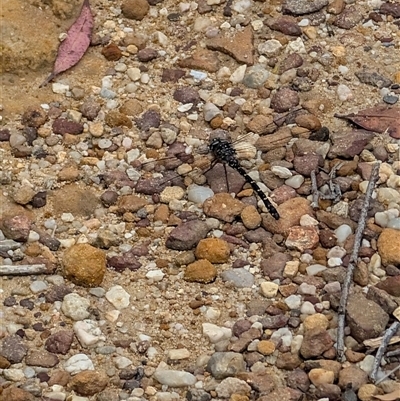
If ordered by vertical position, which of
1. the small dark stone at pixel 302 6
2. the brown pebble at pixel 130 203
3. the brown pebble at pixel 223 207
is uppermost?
the small dark stone at pixel 302 6

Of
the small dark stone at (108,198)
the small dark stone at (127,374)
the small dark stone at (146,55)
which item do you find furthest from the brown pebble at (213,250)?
the small dark stone at (146,55)

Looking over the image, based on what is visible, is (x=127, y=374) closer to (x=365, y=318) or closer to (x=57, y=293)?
(x=57, y=293)

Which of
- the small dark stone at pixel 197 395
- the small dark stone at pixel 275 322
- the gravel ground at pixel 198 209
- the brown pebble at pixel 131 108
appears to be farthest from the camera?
the brown pebble at pixel 131 108

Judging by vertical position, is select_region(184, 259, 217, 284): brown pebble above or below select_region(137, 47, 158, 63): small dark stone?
below

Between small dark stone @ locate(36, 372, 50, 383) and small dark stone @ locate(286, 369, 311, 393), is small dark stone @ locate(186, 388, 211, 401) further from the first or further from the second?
small dark stone @ locate(36, 372, 50, 383)

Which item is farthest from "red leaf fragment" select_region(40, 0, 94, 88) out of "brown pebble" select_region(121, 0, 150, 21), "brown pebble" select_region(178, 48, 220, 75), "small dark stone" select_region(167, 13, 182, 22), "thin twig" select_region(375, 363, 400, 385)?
"thin twig" select_region(375, 363, 400, 385)

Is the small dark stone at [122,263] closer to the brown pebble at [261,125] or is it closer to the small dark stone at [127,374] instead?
the small dark stone at [127,374]
